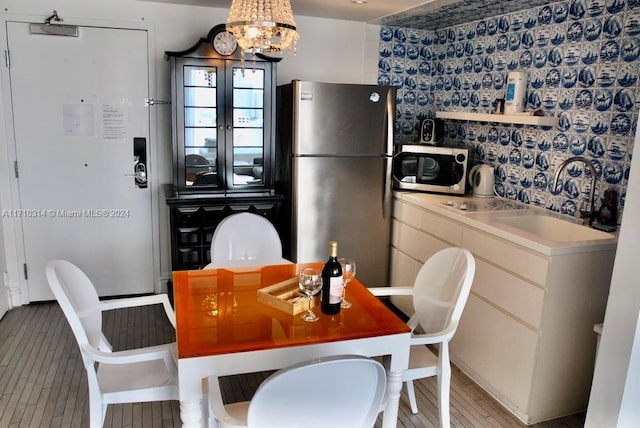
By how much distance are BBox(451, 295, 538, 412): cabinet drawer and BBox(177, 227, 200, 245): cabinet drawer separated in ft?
6.10

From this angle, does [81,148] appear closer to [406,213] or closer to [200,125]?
[200,125]

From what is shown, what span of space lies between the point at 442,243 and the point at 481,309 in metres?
0.55

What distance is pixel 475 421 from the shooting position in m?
2.57

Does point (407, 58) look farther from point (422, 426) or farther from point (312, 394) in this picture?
point (312, 394)

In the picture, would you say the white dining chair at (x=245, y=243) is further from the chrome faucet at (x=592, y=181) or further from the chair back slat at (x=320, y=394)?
the chrome faucet at (x=592, y=181)

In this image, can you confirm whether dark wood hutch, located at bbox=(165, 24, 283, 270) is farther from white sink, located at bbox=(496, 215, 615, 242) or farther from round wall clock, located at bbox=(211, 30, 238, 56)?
white sink, located at bbox=(496, 215, 615, 242)

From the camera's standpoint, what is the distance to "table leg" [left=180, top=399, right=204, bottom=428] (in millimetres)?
1691

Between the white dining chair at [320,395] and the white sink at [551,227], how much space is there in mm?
1802

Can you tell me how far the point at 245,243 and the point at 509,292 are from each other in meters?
1.44

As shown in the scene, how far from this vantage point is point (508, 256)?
2645mm

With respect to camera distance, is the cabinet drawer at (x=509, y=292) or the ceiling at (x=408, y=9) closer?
the cabinet drawer at (x=509, y=292)

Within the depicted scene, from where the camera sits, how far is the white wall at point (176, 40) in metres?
3.60

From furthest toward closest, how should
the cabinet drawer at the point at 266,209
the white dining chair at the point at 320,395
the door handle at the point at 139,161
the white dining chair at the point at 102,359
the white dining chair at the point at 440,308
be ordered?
1. the door handle at the point at 139,161
2. the cabinet drawer at the point at 266,209
3. the white dining chair at the point at 440,308
4. the white dining chair at the point at 102,359
5. the white dining chair at the point at 320,395

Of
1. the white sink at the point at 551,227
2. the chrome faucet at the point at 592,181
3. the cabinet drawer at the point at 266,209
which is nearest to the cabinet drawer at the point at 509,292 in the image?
the white sink at the point at 551,227
